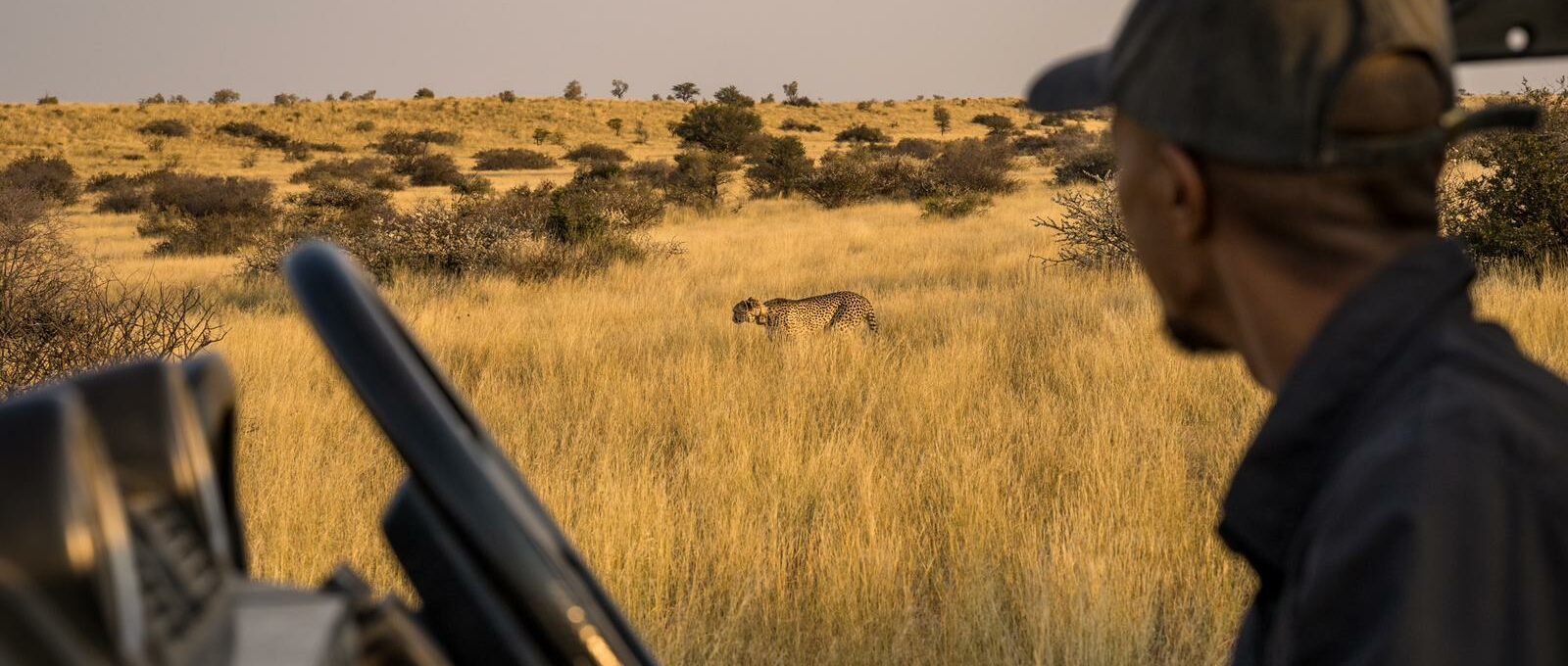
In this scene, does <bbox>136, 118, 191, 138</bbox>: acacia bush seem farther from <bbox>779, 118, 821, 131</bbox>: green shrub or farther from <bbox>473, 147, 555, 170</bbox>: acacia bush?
<bbox>779, 118, 821, 131</bbox>: green shrub

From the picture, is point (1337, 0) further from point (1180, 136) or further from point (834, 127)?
point (834, 127)

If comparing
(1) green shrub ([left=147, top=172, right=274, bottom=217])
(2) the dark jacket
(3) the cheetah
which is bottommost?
(1) green shrub ([left=147, top=172, right=274, bottom=217])

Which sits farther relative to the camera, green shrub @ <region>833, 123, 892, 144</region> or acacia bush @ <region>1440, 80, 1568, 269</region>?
green shrub @ <region>833, 123, 892, 144</region>

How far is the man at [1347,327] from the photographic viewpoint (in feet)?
2.16

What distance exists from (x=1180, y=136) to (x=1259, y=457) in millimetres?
266

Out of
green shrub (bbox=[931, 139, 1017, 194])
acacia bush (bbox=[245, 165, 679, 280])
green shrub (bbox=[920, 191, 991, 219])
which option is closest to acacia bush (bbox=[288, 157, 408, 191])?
green shrub (bbox=[931, 139, 1017, 194])

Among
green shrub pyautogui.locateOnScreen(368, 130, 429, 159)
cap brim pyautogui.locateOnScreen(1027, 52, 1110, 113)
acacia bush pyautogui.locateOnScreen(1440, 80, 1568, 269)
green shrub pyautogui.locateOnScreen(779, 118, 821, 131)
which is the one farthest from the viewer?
green shrub pyautogui.locateOnScreen(779, 118, 821, 131)

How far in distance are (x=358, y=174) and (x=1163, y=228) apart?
33274 millimetres

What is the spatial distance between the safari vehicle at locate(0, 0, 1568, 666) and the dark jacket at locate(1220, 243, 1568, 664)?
499mm

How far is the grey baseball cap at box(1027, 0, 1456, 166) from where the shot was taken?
0.84 meters

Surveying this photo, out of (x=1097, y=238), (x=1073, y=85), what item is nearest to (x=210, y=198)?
(x=1097, y=238)

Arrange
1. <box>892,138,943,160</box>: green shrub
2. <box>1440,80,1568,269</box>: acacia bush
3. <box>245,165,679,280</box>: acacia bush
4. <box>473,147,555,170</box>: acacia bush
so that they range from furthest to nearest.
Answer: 1. <box>473,147,555,170</box>: acacia bush
2. <box>892,138,943,160</box>: green shrub
3. <box>245,165,679,280</box>: acacia bush
4. <box>1440,80,1568,269</box>: acacia bush

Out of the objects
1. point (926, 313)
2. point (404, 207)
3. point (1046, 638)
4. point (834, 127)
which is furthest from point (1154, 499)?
point (834, 127)

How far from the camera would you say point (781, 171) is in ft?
75.5
